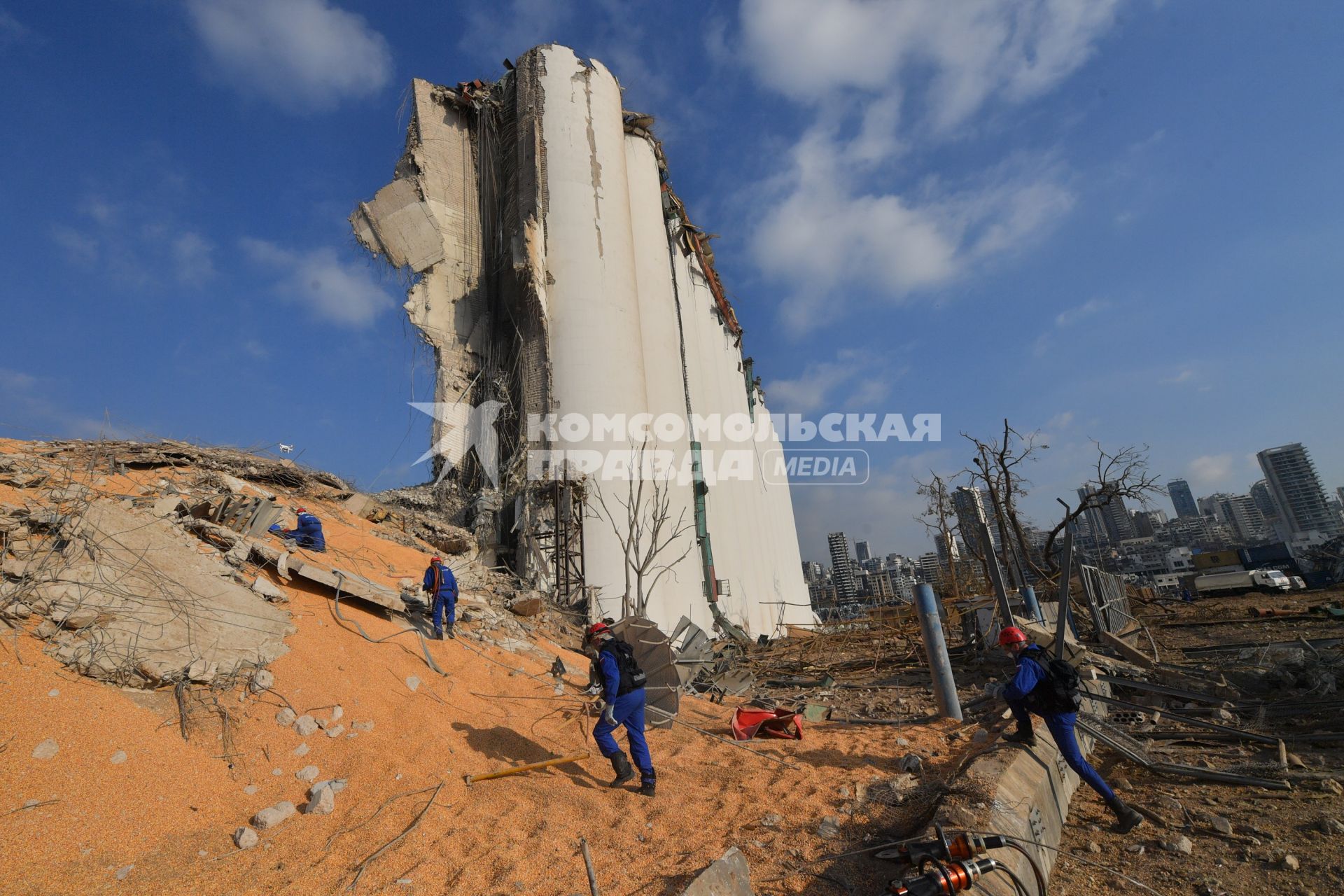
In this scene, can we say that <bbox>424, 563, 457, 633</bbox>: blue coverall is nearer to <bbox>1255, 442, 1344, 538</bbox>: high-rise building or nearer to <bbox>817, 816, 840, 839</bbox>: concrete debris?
<bbox>817, 816, 840, 839</bbox>: concrete debris

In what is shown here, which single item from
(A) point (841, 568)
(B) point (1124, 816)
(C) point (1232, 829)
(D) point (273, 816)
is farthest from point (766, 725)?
(A) point (841, 568)

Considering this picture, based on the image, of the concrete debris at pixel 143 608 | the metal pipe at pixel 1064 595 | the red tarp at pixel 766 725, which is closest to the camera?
the concrete debris at pixel 143 608

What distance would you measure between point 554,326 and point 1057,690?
16322 mm

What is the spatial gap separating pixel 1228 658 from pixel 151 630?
16.2m

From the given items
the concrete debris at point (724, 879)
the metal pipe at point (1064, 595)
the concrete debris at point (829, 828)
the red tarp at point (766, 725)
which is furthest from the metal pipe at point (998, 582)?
the concrete debris at point (724, 879)

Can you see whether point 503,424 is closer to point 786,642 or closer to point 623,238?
point 623,238

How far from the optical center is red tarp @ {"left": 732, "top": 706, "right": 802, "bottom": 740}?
7.38 meters

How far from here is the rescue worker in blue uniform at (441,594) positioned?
850 cm

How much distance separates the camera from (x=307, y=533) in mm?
9719

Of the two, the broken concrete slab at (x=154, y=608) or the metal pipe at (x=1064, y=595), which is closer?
the broken concrete slab at (x=154, y=608)

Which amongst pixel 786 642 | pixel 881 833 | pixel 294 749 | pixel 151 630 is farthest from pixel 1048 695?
pixel 786 642

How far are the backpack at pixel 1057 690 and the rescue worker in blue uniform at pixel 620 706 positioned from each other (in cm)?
338

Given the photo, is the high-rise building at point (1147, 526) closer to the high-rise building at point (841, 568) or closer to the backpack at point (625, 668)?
the high-rise building at point (841, 568)

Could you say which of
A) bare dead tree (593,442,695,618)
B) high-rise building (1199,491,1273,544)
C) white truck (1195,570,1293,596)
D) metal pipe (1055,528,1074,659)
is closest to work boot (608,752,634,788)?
metal pipe (1055,528,1074,659)
